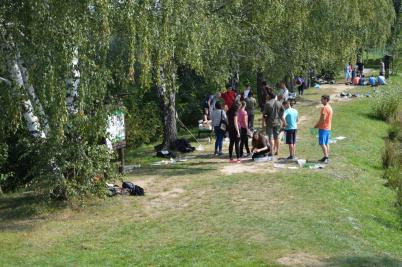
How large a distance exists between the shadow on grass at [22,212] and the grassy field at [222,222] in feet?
0.07

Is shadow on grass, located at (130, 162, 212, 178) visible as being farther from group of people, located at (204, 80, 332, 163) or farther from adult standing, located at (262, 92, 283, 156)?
adult standing, located at (262, 92, 283, 156)

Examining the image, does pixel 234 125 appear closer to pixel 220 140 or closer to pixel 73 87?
pixel 220 140

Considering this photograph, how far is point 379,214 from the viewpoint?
1231cm

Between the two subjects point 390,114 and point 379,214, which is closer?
point 379,214

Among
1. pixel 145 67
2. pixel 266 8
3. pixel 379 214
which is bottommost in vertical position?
pixel 379 214

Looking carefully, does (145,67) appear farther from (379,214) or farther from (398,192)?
(398,192)

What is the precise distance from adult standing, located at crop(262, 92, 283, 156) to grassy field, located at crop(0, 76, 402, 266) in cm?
100

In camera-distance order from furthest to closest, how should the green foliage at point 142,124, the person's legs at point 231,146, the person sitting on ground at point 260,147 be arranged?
the green foliage at point 142,124 < the person's legs at point 231,146 < the person sitting on ground at point 260,147

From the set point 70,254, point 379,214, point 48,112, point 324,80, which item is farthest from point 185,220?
point 324,80

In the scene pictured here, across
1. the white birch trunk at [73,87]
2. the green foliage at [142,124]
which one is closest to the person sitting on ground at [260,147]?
the white birch trunk at [73,87]

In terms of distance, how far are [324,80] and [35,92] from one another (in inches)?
1297

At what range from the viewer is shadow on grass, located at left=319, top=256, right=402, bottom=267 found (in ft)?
27.7

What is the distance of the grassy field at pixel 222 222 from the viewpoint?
887cm

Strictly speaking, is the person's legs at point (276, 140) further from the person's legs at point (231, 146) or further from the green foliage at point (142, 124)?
the green foliage at point (142, 124)
